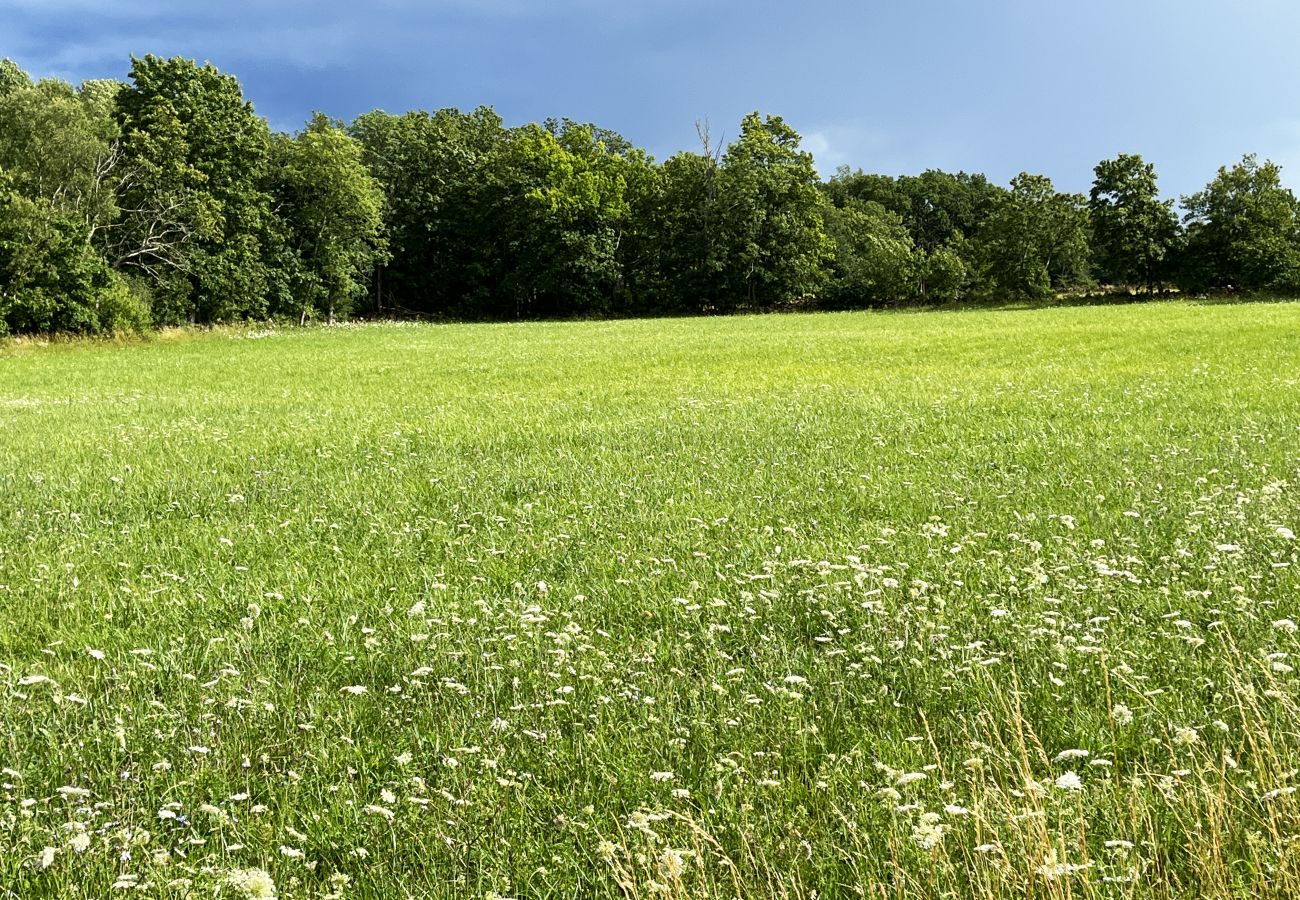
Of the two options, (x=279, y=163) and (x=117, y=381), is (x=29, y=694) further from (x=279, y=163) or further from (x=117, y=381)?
(x=279, y=163)

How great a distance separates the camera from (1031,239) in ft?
228

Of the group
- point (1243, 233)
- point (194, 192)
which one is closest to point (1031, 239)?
point (1243, 233)

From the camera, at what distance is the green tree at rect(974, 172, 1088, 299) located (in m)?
68.5

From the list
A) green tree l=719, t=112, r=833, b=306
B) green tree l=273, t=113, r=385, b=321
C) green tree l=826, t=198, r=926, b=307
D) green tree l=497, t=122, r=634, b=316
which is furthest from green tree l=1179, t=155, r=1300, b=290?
green tree l=273, t=113, r=385, b=321

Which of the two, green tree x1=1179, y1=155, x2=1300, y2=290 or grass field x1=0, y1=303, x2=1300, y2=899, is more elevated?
green tree x1=1179, y1=155, x2=1300, y2=290

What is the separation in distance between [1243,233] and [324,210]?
69807 mm

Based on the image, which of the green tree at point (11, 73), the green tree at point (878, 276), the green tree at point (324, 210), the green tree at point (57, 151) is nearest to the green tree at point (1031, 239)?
the green tree at point (878, 276)

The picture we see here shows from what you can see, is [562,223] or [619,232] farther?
[619,232]

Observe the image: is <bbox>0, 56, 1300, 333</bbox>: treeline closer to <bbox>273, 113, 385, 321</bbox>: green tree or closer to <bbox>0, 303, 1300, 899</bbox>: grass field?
<bbox>273, 113, 385, 321</bbox>: green tree

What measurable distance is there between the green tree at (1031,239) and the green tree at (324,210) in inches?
1978

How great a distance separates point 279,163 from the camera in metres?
57.0

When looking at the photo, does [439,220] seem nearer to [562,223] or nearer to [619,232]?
[562,223]

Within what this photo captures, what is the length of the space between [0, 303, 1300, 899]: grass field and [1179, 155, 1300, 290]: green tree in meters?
66.2

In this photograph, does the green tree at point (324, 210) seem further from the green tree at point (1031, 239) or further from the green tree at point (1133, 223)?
the green tree at point (1133, 223)
